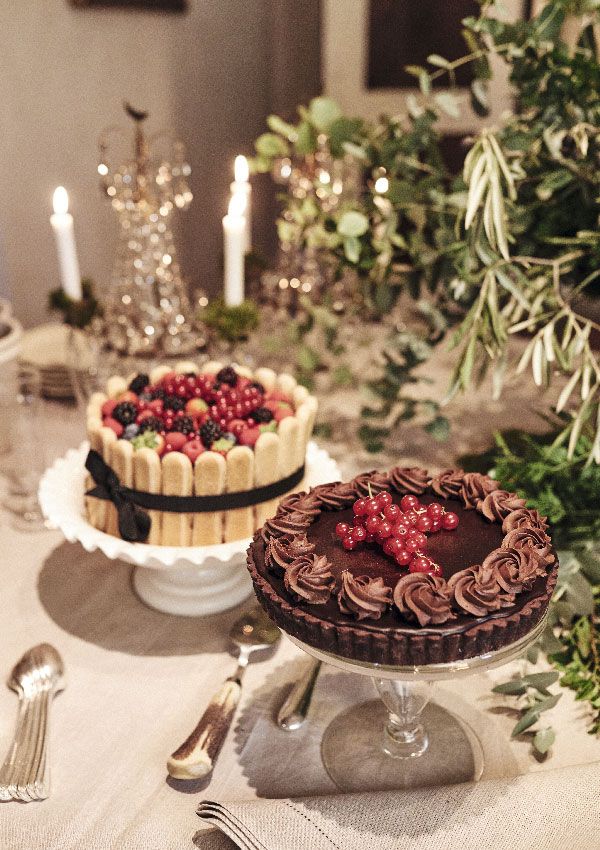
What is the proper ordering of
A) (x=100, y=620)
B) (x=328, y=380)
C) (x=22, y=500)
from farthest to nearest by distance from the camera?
(x=328, y=380) < (x=22, y=500) < (x=100, y=620)

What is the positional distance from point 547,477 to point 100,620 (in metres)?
0.68

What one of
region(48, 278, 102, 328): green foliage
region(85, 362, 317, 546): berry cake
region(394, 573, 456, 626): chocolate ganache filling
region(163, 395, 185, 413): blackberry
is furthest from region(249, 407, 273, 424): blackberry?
region(48, 278, 102, 328): green foliage

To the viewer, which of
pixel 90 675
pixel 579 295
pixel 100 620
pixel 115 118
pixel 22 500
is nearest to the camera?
pixel 90 675

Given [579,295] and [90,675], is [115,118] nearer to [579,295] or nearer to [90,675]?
[579,295]

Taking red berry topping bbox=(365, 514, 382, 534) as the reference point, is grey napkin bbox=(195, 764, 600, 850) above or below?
below

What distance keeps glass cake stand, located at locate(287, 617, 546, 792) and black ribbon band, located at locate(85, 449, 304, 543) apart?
11.8 inches

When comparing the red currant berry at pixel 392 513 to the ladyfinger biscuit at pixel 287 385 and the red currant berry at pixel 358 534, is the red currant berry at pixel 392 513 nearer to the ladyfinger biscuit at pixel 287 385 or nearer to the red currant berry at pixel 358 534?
the red currant berry at pixel 358 534

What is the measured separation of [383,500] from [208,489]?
10.9 inches

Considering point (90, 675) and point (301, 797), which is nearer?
point (301, 797)

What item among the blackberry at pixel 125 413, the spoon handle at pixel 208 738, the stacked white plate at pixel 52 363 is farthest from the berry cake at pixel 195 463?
the stacked white plate at pixel 52 363

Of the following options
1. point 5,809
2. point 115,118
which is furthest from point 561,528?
point 115,118

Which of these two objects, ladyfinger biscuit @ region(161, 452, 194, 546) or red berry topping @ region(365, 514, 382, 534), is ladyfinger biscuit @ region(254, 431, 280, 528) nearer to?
ladyfinger biscuit @ region(161, 452, 194, 546)

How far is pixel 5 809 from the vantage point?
2.78 feet

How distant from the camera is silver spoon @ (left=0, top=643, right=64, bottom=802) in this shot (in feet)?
2.81
